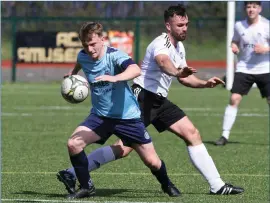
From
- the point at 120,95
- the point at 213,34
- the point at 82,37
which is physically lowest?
the point at 213,34

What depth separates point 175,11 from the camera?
8344 mm

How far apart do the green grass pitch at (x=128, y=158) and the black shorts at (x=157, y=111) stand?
2.20 ft

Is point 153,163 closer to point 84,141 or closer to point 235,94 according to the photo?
point 84,141

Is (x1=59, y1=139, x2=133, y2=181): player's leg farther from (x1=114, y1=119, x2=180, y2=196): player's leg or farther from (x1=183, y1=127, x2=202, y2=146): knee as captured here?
(x1=183, y1=127, x2=202, y2=146): knee

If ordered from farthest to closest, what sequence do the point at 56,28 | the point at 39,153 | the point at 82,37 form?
1. the point at 56,28
2. the point at 39,153
3. the point at 82,37

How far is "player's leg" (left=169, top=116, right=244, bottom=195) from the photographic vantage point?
829 centimetres

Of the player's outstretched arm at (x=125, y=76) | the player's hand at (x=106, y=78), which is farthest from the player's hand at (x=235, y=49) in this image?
the player's hand at (x=106, y=78)

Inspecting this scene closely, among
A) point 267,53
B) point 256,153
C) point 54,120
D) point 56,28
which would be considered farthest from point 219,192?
point 56,28

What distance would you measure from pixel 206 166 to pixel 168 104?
0.68 meters

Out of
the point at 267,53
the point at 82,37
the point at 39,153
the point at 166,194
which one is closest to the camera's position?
the point at 82,37

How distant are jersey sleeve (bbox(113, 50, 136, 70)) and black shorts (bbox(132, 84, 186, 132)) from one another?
2.91 ft

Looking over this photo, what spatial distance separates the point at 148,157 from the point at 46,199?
3.22 ft

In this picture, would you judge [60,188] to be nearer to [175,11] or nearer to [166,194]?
[166,194]

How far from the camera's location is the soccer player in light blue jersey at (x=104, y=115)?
25.4 ft
